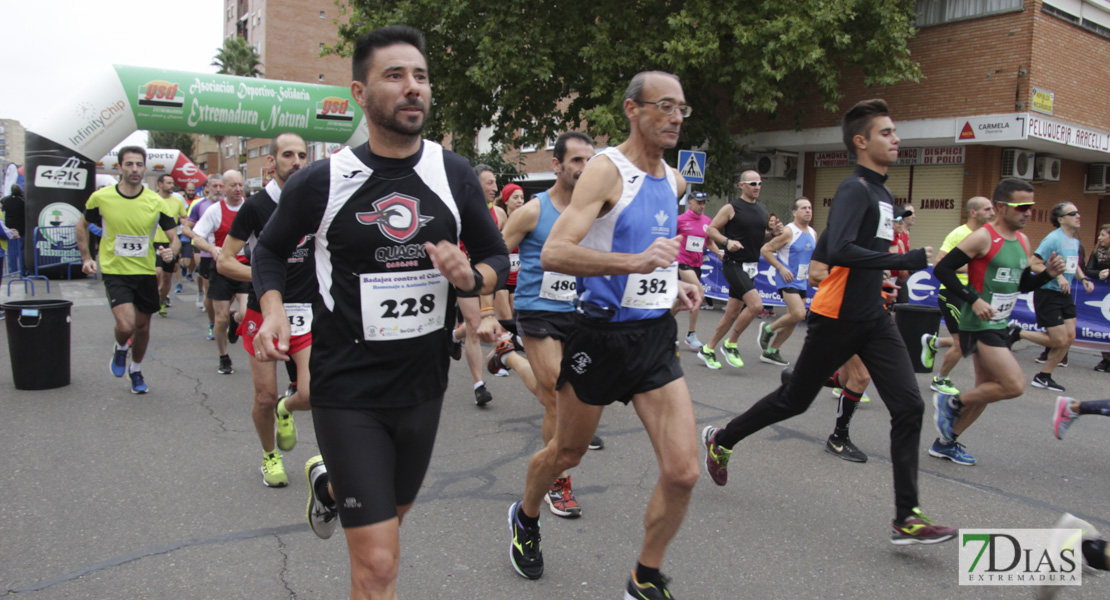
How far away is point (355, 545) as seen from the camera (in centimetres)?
226

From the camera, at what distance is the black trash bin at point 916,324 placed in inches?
334

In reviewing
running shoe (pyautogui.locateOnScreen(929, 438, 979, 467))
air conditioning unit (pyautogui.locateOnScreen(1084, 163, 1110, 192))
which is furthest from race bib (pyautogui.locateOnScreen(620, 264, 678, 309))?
air conditioning unit (pyautogui.locateOnScreen(1084, 163, 1110, 192))

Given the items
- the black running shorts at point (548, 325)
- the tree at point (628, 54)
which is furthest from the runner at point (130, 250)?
the tree at point (628, 54)

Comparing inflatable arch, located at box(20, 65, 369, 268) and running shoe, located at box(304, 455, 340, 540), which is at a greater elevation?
inflatable arch, located at box(20, 65, 369, 268)

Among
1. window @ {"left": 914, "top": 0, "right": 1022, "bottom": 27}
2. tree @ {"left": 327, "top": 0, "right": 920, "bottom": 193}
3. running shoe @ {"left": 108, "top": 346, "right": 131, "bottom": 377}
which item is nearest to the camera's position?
running shoe @ {"left": 108, "top": 346, "right": 131, "bottom": 377}

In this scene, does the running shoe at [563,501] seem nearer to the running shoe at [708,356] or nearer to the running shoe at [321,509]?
the running shoe at [321,509]

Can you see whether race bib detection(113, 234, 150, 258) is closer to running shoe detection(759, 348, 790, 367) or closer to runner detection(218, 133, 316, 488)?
runner detection(218, 133, 316, 488)

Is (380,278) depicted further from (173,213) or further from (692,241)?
(692,241)

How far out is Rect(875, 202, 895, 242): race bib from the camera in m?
4.11

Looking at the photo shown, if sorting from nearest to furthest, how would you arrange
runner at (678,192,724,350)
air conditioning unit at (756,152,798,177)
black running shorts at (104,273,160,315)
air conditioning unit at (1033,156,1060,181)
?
black running shorts at (104,273,160,315), runner at (678,192,724,350), air conditioning unit at (1033,156,1060,181), air conditioning unit at (756,152,798,177)

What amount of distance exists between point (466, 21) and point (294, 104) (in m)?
4.49

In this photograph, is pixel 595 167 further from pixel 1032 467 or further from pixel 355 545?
pixel 1032 467

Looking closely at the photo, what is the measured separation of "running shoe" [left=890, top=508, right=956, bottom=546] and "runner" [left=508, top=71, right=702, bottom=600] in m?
1.39

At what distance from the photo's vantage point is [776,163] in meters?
21.8
